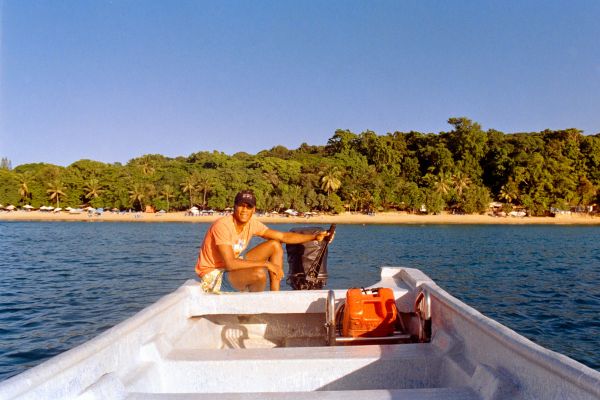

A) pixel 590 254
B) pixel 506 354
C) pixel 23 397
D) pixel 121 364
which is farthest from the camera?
pixel 590 254

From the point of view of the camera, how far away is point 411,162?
7519 cm

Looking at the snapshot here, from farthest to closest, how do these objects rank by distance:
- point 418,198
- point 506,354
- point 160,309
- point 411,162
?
1. point 411,162
2. point 418,198
3. point 160,309
4. point 506,354

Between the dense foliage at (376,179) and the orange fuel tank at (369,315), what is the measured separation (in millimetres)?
62762

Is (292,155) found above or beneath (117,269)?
above

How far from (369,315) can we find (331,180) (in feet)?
211

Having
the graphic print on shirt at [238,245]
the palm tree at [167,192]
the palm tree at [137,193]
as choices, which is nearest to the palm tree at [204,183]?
the palm tree at [167,192]

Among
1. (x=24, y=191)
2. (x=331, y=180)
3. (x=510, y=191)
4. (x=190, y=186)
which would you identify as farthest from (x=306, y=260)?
(x=24, y=191)

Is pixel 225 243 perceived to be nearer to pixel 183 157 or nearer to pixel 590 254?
pixel 590 254

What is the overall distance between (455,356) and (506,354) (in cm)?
58

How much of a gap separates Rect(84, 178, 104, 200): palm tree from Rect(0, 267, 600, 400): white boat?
73.6 meters

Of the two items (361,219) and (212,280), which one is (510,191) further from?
(212,280)

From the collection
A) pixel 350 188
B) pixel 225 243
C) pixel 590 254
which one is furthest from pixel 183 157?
pixel 225 243

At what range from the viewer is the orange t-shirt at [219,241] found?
4.50 metres

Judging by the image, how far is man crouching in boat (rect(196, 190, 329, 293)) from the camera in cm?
452
